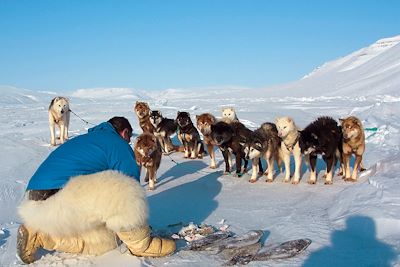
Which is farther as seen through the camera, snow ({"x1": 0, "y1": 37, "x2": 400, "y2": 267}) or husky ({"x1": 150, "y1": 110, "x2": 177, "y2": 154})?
husky ({"x1": 150, "y1": 110, "x2": 177, "y2": 154})

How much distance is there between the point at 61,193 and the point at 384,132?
431 inches

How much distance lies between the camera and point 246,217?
19.1ft

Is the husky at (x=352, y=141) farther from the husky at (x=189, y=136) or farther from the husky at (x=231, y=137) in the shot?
the husky at (x=189, y=136)

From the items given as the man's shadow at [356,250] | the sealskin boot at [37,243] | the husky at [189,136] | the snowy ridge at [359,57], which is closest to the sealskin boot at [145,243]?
the sealskin boot at [37,243]

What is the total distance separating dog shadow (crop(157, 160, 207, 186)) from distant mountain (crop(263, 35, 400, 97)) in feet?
90.6

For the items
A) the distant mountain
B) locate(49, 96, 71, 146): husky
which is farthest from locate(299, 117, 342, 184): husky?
the distant mountain

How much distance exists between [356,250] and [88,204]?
2.49m

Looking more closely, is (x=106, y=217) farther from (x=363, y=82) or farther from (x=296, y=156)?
(x=363, y=82)

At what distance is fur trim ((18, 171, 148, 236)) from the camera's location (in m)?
4.12

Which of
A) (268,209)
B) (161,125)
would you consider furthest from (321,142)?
(161,125)

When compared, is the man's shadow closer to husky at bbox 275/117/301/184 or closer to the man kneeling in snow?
the man kneeling in snow

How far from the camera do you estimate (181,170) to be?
30.1 feet

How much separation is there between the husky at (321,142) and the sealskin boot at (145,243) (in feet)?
12.1

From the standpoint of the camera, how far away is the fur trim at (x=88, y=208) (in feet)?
13.5
